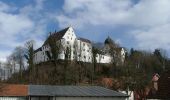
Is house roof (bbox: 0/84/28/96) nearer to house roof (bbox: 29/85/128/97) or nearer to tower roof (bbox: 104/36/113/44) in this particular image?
house roof (bbox: 29/85/128/97)

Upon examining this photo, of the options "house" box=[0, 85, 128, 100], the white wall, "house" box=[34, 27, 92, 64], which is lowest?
"house" box=[0, 85, 128, 100]

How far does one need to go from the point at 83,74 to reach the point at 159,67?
31.6 metres

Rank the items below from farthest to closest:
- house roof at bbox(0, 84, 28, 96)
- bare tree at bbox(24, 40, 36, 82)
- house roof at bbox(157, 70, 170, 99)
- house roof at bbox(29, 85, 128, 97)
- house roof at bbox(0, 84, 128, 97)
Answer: bare tree at bbox(24, 40, 36, 82), house roof at bbox(157, 70, 170, 99), house roof at bbox(29, 85, 128, 97), house roof at bbox(0, 84, 128, 97), house roof at bbox(0, 84, 28, 96)

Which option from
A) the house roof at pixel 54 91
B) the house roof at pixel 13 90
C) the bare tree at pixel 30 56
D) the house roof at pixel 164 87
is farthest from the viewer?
the bare tree at pixel 30 56

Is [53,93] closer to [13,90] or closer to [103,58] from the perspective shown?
[13,90]

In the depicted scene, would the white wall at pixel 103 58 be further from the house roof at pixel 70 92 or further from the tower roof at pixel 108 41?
the house roof at pixel 70 92

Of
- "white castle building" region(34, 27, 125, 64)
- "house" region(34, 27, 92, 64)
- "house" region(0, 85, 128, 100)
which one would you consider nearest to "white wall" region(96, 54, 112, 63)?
"white castle building" region(34, 27, 125, 64)

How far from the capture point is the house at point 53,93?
5247cm

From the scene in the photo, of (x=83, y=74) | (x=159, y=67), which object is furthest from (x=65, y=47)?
(x=159, y=67)

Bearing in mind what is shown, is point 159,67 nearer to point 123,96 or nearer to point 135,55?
point 135,55

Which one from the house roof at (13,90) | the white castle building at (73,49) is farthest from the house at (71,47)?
the house roof at (13,90)

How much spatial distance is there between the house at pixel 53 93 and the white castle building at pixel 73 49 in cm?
4598

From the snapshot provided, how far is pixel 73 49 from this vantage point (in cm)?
11325

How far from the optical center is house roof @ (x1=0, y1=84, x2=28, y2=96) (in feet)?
172
